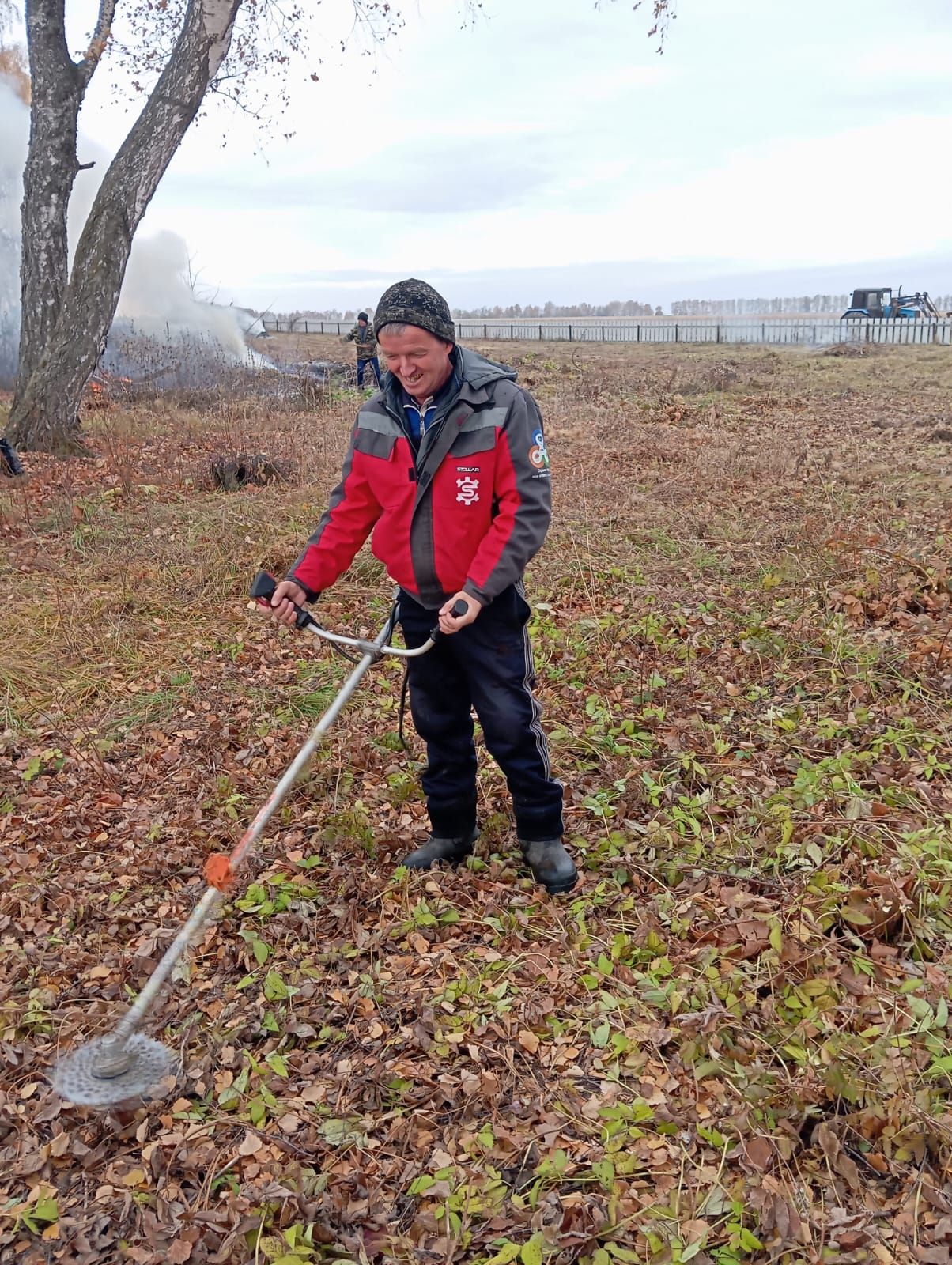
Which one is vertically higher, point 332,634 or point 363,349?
point 363,349

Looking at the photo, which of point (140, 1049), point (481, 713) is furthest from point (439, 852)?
point (140, 1049)

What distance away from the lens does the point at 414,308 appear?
2791mm

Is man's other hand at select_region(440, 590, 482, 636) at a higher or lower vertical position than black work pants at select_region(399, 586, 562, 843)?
higher

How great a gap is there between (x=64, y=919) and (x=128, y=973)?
0.45 m

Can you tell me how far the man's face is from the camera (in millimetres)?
2811

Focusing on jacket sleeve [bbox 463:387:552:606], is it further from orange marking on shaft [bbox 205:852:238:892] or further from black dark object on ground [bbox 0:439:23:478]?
black dark object on ground [bbox 0:439:23:478]

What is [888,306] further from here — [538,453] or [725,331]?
[538,453]

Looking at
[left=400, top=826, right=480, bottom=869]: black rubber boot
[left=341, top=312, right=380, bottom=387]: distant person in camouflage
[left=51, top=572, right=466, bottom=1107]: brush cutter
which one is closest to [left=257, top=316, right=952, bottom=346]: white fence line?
[left=341, top=312, right=380, bottom=387]: distant person in camouflage

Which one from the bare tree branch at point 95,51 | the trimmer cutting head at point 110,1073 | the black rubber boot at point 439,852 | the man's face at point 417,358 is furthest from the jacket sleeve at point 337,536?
the bare tree branch at point 95,51

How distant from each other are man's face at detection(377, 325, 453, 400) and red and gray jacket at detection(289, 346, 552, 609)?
0.06 meters

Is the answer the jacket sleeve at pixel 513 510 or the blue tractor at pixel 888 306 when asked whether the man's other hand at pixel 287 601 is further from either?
the blue tractor at pixel 888 306

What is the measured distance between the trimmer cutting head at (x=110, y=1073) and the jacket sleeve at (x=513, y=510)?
166cm

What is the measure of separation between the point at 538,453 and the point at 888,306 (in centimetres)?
3735

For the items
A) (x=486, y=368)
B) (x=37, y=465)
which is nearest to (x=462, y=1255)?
(x=486, y=368)
